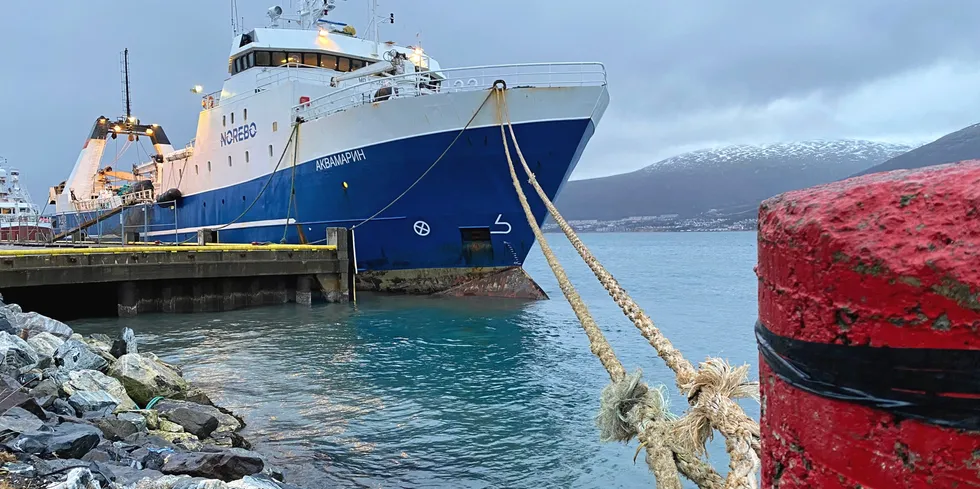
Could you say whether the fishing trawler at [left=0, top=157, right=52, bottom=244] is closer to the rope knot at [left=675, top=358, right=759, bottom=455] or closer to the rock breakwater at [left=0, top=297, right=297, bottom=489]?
the rock breakwater at [left=0, top=297, right=297, bottom=489]

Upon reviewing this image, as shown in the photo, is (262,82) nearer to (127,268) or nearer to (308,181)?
(308,181)

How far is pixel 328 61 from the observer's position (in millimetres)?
20656

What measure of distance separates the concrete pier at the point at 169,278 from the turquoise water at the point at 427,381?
807 mm

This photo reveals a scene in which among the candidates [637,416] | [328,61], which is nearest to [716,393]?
[637,416]

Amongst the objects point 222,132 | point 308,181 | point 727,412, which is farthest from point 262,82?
point 727,412

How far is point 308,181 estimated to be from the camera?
17.4 metres

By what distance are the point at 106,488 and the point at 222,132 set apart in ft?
62.5

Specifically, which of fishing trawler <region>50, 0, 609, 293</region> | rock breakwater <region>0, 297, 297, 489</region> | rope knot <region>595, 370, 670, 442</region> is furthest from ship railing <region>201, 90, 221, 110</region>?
rope knot <region>595, 370, 670, 442</region>

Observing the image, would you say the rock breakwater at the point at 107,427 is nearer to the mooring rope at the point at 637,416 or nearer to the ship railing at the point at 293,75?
the mooring rope at the point at 637,416

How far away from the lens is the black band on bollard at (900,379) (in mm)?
657

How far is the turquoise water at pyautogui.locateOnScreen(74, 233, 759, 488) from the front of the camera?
19.3 ft

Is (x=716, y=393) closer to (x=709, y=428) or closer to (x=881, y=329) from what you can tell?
(x=709, y=428)

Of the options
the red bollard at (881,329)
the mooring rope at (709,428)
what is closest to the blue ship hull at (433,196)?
the mooring rope at (709,428)

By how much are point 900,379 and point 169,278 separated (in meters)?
16.4
